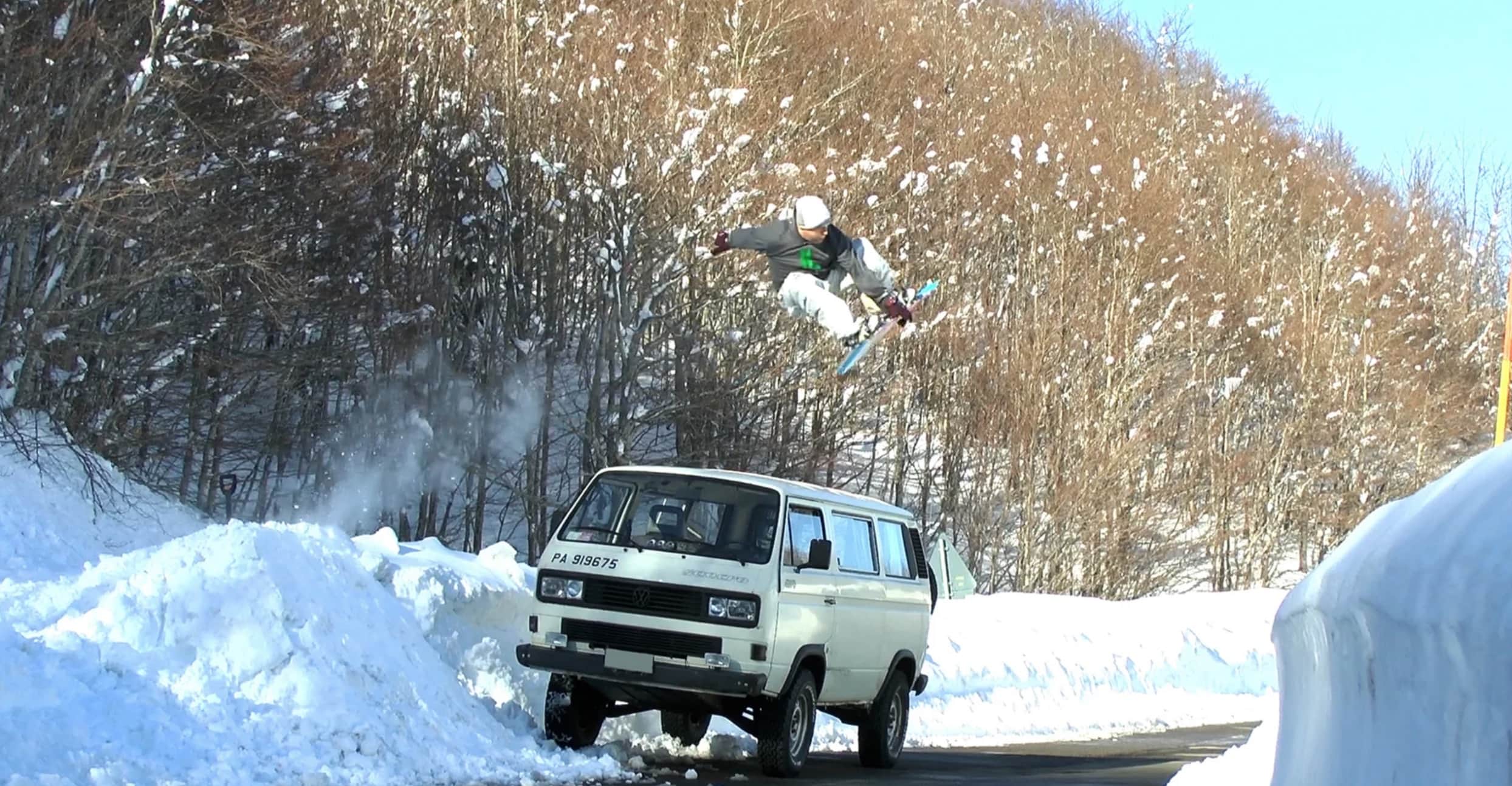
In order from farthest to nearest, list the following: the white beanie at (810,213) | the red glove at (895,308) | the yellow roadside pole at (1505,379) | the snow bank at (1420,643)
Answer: the yellow roadside pole at (1505,379) → the red glove at (895,308) → the white beanie at (810,213) → the snow bank at (1420,643)

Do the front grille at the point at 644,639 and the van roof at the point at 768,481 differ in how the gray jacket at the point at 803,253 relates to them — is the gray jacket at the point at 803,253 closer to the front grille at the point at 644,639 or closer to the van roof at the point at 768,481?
the van roof at the point at 768,481

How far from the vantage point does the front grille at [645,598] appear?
499 inches

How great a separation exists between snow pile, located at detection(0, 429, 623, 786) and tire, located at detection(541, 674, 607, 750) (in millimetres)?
166

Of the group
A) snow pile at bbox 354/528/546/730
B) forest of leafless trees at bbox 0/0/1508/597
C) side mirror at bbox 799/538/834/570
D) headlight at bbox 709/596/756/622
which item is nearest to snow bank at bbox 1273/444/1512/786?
headlight at bbox 709/596/756/622

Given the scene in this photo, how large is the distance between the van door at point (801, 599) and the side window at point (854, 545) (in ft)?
1.05

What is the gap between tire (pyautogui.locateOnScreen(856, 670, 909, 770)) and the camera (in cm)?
1449

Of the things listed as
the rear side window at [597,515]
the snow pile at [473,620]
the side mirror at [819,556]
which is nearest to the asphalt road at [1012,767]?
the snow pile at [473,620]

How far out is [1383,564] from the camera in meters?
4.41

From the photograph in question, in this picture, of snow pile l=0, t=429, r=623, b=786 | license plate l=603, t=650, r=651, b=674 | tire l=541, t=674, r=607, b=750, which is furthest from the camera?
tire l=541, t=674, r=607, b=750

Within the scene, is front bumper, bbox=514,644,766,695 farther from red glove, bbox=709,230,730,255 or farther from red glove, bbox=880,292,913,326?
red glove, bbox=880,292,913,326

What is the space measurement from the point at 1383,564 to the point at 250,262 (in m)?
22.4

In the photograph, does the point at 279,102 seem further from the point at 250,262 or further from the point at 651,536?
the point at 651,536

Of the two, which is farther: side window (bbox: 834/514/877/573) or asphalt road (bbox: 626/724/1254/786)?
side window (bbox: 834/514/877/573)

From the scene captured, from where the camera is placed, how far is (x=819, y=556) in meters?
13.1
